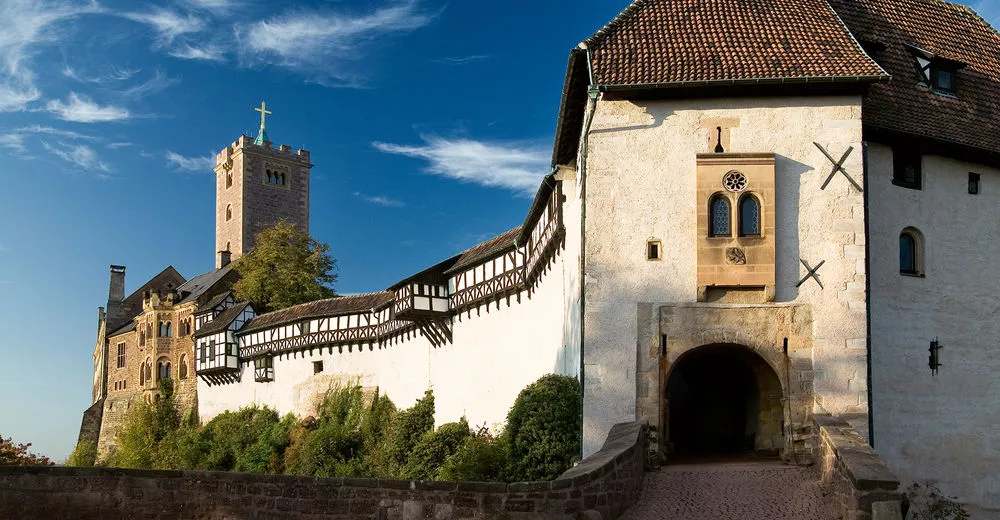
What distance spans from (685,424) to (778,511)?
9.23 meters

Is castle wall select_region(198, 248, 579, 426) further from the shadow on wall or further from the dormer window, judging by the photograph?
the dormer window

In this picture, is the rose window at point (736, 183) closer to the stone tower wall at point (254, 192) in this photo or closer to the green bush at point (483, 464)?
the green bush at point (483, 464)

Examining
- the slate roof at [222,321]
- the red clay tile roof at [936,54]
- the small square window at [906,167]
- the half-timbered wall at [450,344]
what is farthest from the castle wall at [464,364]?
the red clay tile roof at [936,54]

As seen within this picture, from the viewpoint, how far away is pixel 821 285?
17516mm

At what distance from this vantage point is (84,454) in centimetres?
6588

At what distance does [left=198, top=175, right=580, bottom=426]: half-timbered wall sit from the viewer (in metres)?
25.4

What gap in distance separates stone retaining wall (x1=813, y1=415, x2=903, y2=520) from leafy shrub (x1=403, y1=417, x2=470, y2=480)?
16.1m

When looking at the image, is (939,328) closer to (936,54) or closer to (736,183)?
(736,183)

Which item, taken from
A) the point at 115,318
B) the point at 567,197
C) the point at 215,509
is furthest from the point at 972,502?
the point at 115,318

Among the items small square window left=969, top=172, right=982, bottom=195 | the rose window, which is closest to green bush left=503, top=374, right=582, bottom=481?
the rose window

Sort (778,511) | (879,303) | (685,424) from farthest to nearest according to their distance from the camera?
1. (685,424)
2. (879,303)
3. (778,511)

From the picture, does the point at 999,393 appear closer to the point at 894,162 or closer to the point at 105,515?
the point at 894,162

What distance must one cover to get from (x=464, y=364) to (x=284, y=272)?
29.2 metres

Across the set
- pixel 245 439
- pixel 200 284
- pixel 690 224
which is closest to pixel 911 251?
pixel 690 224
